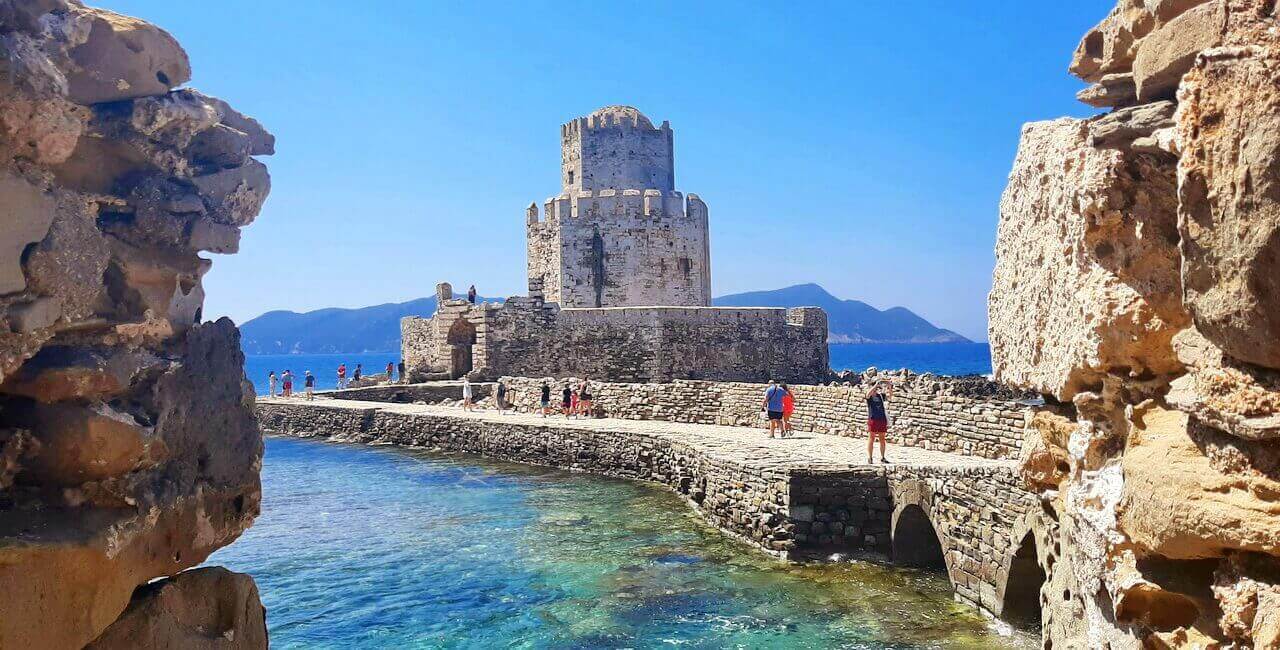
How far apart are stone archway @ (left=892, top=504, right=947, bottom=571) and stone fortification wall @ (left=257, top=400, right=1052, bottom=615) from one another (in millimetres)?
12

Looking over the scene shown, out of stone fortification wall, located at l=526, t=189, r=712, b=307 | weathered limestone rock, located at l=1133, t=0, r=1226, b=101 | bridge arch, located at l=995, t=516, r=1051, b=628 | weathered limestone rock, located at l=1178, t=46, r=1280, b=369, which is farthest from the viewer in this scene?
stone fortification wall, located at l=526, t=189, r=712, b=307

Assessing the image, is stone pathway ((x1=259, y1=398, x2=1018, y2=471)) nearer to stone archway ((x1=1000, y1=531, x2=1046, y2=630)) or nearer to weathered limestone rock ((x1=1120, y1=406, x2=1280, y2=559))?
stone archway ((x1=1000, y1=531, x2=1046, y2=630))

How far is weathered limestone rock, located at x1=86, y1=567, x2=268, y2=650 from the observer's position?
4012 millimetres

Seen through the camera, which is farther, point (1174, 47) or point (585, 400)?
point (585, 400)

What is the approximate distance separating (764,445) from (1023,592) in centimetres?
718

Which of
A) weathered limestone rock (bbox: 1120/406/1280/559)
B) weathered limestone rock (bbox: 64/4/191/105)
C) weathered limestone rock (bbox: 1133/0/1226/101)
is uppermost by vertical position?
weathered limestone rock (bbox: 64/4/191/105)

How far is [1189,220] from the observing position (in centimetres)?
219

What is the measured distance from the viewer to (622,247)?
30.6 m

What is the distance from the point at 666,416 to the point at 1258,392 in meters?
20.5

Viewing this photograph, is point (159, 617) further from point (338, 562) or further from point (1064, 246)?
point (338, 562)

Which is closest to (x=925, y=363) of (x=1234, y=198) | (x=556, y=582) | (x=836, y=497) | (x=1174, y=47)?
(x=836, y=497)

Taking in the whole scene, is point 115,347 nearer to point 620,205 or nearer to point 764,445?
point 764,445

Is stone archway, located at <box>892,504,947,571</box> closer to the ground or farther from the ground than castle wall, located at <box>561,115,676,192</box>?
closer to the ground

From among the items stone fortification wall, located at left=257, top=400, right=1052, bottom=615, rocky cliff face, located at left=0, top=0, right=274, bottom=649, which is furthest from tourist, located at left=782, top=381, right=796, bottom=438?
rocky cliff face, located at left=0, top=0, right=274, bottom=649
